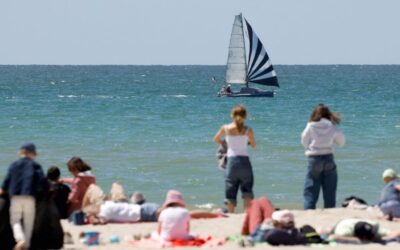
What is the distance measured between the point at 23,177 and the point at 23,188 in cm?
11

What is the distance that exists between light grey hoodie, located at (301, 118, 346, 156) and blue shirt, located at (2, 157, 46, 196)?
3775 millimetres

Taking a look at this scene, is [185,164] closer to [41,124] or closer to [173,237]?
[173,237]

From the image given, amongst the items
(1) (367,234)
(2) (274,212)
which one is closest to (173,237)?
(2) (274,212)

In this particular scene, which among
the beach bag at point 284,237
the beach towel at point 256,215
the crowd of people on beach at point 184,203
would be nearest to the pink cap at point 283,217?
the crowd of people on beach at point 184,203

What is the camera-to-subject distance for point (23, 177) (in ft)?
33.8

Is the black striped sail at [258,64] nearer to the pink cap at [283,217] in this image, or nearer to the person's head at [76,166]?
the person's head at [76,166]

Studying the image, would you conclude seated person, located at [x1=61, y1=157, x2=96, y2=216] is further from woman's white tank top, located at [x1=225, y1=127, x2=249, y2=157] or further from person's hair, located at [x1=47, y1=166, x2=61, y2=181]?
woman's white tank top, located at [x1=225, y1=127, x2=249, y2=157]

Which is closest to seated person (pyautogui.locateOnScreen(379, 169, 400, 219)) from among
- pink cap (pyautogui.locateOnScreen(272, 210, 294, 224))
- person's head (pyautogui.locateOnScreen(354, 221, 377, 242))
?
person's head (pyautogui.locateOnScreen(354, 221, 377, 242))

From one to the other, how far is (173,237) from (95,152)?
48.9 feet

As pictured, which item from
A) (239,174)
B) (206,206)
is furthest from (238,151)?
(206,206)

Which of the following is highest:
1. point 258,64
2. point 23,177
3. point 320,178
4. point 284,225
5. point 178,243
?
point 258,64

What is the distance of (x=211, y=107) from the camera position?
178 feet

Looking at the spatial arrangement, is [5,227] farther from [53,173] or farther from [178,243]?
[53,173]
